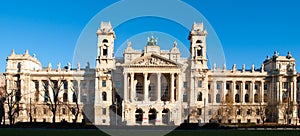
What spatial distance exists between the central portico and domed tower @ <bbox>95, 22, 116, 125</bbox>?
208 inches

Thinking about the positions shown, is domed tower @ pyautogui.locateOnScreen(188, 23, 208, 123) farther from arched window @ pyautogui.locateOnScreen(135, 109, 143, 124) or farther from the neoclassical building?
arched window @ pyautogui.locateOnScreen(135, 109, 143, 124)

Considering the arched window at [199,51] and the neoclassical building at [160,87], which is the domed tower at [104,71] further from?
the arched window at [199,51]

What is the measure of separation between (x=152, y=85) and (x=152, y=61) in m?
7.26

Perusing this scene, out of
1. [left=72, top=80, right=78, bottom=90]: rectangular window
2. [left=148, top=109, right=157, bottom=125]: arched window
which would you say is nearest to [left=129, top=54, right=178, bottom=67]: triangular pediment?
[left=148, top=109, right=157, bottom=125]: arched window

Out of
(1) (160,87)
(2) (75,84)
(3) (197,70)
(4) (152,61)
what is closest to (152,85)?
(1) (160,87)

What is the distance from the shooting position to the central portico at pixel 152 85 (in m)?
87.6

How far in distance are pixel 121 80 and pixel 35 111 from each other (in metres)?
24.6

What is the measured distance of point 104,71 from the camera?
9450cm

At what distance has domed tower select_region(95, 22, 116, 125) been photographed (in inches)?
3691

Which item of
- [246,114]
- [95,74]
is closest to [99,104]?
[95,74]

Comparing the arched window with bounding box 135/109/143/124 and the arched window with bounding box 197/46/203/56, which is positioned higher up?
the arched window with bounding box 197/46/203/56

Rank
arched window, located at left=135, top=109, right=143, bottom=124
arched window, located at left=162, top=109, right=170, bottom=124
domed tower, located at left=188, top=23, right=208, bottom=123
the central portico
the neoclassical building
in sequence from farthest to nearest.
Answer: domed tower, located at left=188, top=23, right=208, bottom=123 < the neoclassical building < arched window, located at left=135, top=109, right=143, bottom=124 < arched window, located at left=162, top=109, right=170, bottom=124 < the central portico

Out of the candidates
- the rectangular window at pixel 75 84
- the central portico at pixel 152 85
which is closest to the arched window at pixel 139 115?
the central portico at pixel 152 85

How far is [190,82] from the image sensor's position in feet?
312
